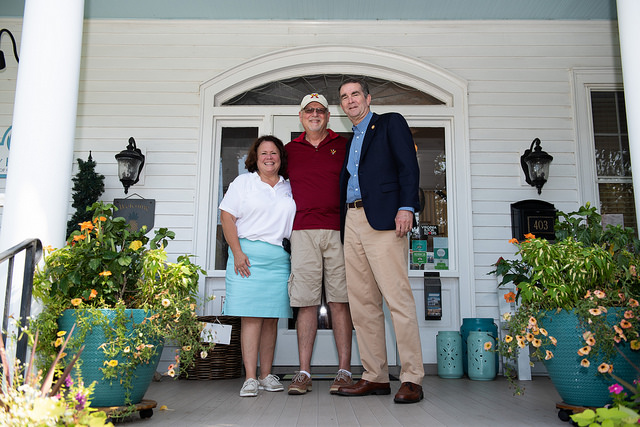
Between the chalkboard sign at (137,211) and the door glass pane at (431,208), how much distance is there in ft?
6.86

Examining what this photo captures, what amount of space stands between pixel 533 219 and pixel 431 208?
788 mm

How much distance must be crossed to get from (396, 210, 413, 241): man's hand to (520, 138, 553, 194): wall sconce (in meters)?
1.87

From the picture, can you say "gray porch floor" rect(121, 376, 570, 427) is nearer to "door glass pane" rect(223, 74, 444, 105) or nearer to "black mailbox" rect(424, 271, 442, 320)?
"black mailbox" rect(424, 271, 442, 320)

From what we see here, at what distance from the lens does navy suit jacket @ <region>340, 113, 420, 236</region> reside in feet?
9.60

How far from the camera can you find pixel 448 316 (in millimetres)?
4305

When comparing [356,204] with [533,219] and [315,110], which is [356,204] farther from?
[533,219]

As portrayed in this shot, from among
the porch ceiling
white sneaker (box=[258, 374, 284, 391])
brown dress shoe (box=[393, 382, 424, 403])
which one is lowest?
white sneaker (box=[258, 374, 284, 391])

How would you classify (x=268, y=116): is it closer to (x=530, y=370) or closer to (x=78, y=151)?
(x=78, y=151)

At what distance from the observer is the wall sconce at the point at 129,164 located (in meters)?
4.25

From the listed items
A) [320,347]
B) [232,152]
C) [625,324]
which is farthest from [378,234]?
[232,152]

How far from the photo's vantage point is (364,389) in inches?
116

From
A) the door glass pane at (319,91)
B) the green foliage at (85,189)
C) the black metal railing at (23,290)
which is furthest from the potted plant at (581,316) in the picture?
the green foliage at (85,189)

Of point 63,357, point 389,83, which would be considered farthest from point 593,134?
point 63,357

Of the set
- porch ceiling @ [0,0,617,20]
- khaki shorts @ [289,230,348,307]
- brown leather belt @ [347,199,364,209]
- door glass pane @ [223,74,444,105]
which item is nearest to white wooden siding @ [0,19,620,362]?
porch ceiling @ [0,0,617,20]
